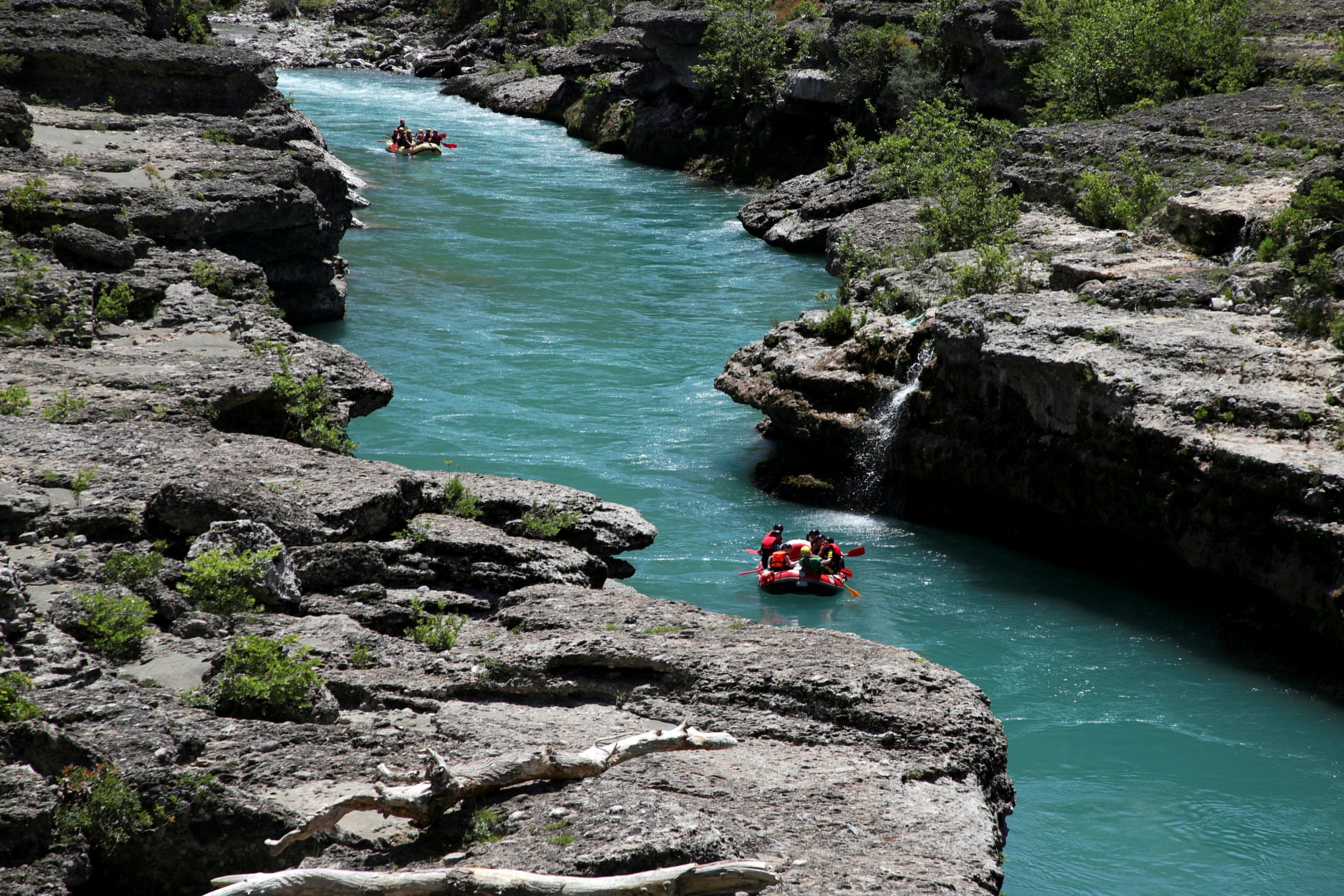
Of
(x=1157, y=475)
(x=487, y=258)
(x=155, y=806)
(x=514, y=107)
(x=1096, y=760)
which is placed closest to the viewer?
(x=155, y=806)

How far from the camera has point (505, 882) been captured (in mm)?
5332

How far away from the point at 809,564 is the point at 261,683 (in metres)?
8.31

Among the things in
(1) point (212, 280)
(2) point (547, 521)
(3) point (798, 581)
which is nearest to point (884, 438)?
(3) point (798, 581)

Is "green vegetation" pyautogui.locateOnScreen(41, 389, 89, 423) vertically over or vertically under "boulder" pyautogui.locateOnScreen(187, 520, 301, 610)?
over

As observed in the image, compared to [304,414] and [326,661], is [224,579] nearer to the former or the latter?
[326,661]

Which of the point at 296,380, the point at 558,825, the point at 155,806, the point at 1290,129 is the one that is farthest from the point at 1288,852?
the point at 1290,129

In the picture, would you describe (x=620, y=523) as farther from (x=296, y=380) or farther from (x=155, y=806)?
(x=155, y=806)

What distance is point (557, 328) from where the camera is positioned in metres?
24.6

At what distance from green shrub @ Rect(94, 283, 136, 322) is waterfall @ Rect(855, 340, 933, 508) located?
9823 millimetres

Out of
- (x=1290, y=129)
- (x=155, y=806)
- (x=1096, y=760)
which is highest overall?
(x=1290, y=129)

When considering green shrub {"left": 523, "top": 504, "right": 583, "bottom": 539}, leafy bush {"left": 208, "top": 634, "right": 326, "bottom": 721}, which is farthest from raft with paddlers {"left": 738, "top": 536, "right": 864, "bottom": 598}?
leafy bush {"left": 208, "top": 634, "right": 326, "bottom": 721}

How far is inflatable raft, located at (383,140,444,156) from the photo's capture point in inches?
1604

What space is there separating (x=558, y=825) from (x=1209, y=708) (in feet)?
28.4

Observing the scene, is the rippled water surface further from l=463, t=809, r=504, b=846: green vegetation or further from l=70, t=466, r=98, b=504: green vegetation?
l=70, t=466, r=98, b=504: green vegetation
